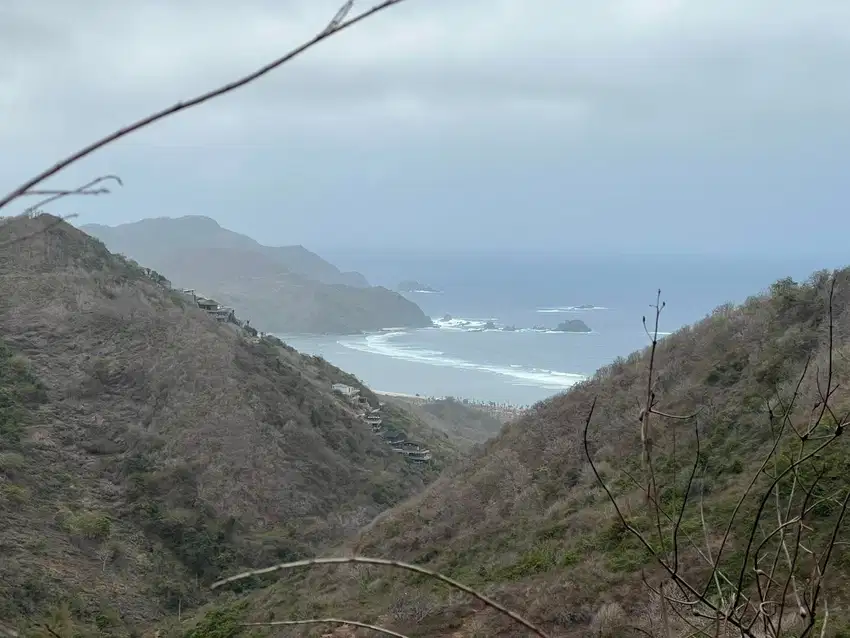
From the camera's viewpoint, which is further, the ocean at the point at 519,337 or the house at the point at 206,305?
the ocean at the point at 519,337

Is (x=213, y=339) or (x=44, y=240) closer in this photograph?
(x=213, y=339)

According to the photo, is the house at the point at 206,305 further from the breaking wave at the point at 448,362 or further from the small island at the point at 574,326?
the small island at the point at 574,326

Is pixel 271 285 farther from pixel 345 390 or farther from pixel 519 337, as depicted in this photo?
pixel 345 390

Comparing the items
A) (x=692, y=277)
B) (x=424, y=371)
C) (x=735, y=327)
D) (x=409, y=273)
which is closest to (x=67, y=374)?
(x=735, y=327)

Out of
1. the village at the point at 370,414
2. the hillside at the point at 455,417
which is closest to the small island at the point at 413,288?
the hillside at the point at 455,417

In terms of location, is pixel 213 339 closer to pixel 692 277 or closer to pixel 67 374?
pixel 67 374

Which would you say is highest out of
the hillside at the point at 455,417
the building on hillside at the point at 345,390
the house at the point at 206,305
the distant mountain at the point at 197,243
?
the distant mountain at the point at 197,243
